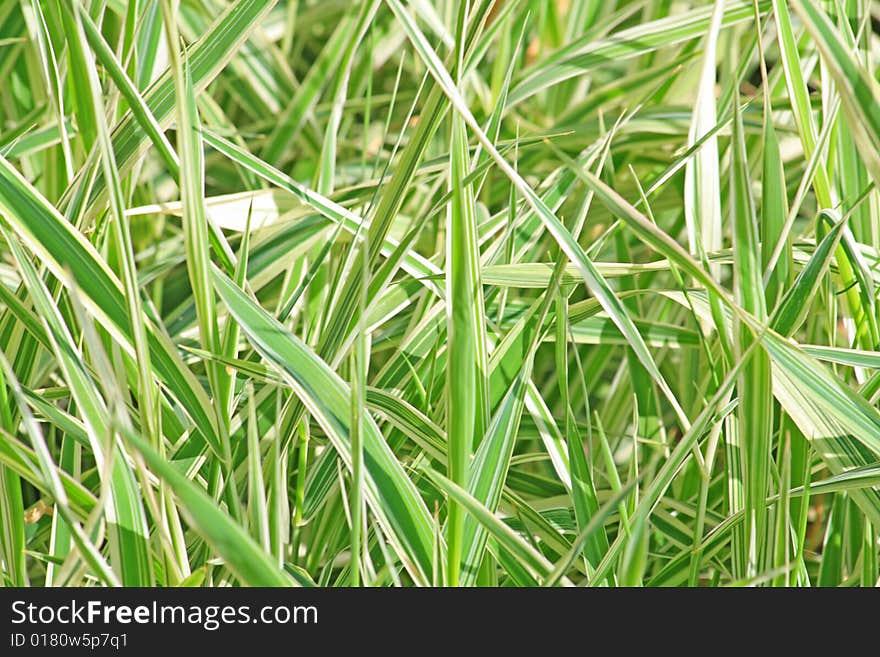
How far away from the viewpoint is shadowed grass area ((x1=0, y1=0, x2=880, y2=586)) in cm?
32

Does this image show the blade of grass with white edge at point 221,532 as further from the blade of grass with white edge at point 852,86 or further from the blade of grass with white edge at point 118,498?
the blade of grass with white edge at point 852,86

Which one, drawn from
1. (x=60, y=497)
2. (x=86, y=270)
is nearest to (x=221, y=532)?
(x=60, y=497)

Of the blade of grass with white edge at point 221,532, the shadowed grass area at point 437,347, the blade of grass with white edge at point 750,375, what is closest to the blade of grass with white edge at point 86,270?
the shadowed grass area at point 437,347

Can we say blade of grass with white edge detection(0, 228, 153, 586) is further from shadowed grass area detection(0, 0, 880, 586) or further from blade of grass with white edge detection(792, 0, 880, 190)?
blade of grass with white edge detection(792, 0, 880, 190)

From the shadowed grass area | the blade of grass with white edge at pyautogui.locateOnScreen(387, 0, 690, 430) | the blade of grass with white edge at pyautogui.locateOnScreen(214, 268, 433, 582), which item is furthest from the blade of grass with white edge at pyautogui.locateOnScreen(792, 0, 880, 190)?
the blade of grass with white edge at pyautogui.locateOnScreen(214, 268, 433, 582)

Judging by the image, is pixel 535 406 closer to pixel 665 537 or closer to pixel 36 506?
pixel 665 537

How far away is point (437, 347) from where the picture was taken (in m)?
0.44

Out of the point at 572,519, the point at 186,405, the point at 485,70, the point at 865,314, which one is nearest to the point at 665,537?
the point at 572,519

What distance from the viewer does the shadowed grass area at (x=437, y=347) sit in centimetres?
32

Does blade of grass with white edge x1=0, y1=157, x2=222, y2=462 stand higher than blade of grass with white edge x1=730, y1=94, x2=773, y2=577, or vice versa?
blade of grass with white edge x1=0, y1=157, x2=222, y2=462

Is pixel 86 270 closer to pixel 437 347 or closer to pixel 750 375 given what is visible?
pixel 437 347

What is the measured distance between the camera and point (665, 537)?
18.5 inches

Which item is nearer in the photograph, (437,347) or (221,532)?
(221,532)

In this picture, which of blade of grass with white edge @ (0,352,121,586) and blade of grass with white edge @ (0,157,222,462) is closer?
blade of grass with white edge @ (0,352,121,586)
